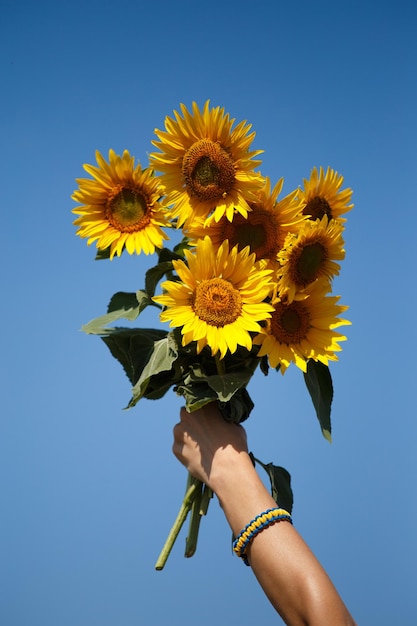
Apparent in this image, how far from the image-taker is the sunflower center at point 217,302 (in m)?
1.57

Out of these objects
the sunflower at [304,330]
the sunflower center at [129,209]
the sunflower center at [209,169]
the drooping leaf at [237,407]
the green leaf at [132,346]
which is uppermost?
the sunflower center at [129,209]

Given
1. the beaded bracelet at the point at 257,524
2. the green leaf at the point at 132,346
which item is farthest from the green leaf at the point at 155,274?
the beaded bracelet at the point at 257,524

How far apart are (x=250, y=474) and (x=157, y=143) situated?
82 cm

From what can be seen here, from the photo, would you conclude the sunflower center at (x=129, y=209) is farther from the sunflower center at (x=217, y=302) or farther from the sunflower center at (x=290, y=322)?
the sunflower center at (x=290, y=322)

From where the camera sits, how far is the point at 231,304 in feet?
5.20

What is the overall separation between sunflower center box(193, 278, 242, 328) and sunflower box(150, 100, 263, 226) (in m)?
0.17

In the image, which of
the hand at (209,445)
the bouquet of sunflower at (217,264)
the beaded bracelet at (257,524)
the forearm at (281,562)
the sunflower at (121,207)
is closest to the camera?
the forearm at (281,562)

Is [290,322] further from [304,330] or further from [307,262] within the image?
[307,262]

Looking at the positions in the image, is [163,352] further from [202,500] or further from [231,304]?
[202,500]

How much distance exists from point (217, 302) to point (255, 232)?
0.22 m

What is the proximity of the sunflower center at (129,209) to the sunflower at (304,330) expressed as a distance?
1.35ft

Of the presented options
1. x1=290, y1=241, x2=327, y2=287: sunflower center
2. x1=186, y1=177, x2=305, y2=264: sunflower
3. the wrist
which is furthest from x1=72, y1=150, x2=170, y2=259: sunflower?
the wrist

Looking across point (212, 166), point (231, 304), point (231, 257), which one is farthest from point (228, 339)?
point (212, 166)

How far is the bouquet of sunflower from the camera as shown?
159 cm
